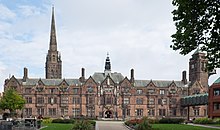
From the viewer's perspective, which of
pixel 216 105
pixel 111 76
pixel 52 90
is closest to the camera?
pixel 216 105

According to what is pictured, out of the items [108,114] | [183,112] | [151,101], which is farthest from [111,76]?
[183,112]

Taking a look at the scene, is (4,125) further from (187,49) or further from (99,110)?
(99,110)

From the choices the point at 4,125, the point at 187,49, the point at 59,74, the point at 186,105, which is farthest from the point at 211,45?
the point at 59,74

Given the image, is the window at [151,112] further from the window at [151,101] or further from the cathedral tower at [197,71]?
the cathedral tower at [197,71]

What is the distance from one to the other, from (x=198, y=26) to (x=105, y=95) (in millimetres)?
77886

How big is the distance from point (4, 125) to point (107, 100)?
6710 cm

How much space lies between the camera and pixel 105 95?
102 m

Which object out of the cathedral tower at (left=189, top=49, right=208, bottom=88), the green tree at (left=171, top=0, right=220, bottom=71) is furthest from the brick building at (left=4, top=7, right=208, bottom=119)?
the green tree at (left=171, top=0, right=220, bottom=71)

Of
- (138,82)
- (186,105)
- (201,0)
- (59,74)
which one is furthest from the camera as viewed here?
(59,74)

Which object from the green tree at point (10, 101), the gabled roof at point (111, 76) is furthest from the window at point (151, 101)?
the green tree at point (10, 101)

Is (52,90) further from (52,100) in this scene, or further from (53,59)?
(53,59)

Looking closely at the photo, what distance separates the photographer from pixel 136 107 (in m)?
104

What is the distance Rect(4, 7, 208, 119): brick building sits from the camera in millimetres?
100500

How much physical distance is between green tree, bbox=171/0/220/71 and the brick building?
75393 mm
